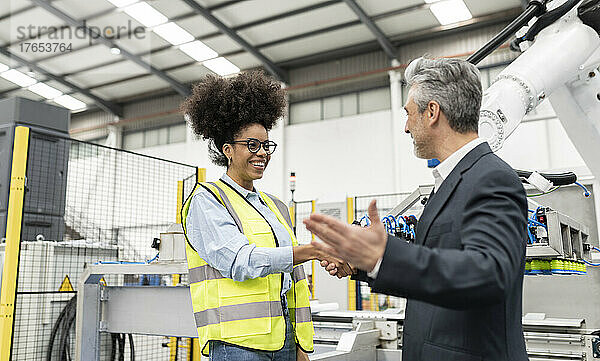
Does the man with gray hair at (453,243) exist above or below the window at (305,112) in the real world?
below

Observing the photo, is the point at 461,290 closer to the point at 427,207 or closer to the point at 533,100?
the point at 427,207

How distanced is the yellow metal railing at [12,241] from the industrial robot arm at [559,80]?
8.24 feet

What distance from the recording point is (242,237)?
4.96 feet

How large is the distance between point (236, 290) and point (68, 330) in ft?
7.94

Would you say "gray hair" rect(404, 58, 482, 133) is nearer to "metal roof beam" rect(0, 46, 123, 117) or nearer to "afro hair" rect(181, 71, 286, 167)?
"afro hair" rect(181, 71, 286, 167)

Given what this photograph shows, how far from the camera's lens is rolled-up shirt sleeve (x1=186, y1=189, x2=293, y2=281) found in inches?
57.6

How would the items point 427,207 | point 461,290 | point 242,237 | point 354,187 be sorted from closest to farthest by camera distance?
point 461,290 → point 427,207 → point 242,237 → point 354,187

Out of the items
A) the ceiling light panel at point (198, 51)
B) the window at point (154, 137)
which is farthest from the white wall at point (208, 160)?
the ceiling light panel at point (198, 51)

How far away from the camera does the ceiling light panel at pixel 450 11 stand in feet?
28.5

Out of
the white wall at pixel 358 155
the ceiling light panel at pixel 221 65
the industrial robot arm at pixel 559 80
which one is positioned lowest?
the industrial robot arm at pixel 559 80

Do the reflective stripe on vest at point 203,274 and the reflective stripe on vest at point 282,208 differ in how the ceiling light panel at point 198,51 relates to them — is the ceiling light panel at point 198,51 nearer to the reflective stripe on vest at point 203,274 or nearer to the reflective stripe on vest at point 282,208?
the reflective stripe on vest at point 282,208

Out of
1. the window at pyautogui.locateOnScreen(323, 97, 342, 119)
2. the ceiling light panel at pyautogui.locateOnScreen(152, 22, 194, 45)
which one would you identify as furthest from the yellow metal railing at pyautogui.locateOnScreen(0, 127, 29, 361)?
the window at pyautogui.locateOnScreen(323, 97, 342, 119)

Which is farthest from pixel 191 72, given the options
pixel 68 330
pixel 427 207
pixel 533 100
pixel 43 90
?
pixel 427 207

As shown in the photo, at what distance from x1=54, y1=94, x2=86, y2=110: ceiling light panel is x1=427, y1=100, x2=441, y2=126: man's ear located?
1269 cm
